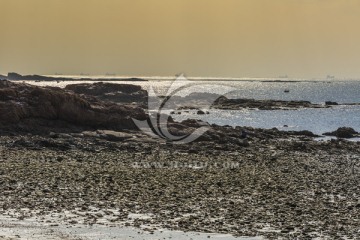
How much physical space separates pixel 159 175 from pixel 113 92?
85379mm

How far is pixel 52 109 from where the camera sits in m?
41.7

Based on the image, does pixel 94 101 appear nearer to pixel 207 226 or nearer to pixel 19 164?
pixel 19 164

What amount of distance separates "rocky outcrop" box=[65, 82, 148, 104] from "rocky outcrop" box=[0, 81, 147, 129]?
5875cm

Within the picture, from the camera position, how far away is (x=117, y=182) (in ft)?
77.3

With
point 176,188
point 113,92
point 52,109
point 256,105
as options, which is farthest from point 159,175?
point 256,105

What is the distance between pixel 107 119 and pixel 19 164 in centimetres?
1691

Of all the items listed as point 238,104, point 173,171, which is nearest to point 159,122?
point 173,171

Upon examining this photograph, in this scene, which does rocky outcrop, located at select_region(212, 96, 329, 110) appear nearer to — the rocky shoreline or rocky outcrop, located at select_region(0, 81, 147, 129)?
the rocky shoreline

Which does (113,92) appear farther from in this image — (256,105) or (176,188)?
(176,188)

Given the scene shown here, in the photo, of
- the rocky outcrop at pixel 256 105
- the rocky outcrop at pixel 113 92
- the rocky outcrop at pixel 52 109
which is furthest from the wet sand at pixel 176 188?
the rocky outcrop at pixel 256 105

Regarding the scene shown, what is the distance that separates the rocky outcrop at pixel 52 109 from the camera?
131 feet

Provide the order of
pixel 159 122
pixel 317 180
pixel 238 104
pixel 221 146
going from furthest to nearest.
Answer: pixel 238 104
pixel 159 122
pixel 221 146
pixel 317 180

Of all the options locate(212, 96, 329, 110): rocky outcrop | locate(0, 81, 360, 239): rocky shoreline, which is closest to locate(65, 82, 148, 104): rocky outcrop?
locate(212, 96, 329, 110): rocky outcrop

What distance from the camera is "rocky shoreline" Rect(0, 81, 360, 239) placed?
685 inches
